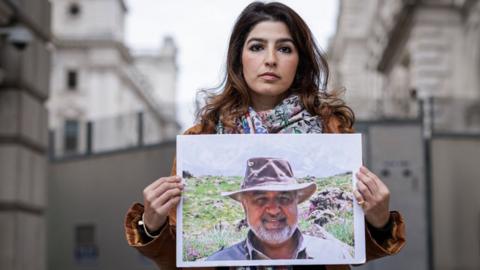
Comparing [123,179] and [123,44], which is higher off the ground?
[123,44]

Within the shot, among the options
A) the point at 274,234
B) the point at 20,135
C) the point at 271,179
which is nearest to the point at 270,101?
the point at 271,179

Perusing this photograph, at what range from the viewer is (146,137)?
18062mm

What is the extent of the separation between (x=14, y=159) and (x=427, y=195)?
21.7 ft

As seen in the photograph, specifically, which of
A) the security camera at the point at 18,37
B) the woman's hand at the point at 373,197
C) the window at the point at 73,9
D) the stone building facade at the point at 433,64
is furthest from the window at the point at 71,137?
the window at the point at 73,9

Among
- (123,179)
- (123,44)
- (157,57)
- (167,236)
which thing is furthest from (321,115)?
(157,57)

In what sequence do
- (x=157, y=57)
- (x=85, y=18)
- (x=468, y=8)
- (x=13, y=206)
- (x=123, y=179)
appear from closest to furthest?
A: (x=13, y=206)
(x=123, y=179)
(x=468, y=8)
(x=85, y=18)
(x=157, y=57)

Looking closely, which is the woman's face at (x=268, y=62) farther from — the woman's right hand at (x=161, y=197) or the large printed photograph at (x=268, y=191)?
the woman's right hand at (x=161, y=197)

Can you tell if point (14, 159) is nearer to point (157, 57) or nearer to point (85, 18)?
point (85, 18)

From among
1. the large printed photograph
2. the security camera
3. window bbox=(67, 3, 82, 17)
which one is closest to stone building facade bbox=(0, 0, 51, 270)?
the security camera

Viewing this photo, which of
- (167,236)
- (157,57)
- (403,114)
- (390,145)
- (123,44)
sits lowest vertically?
(167,236)

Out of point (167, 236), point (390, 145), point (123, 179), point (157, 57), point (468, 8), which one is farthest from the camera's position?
point (157, 57)

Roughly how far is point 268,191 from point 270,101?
1.13 ft

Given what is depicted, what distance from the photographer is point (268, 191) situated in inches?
110

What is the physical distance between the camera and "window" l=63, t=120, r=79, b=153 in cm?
1844
